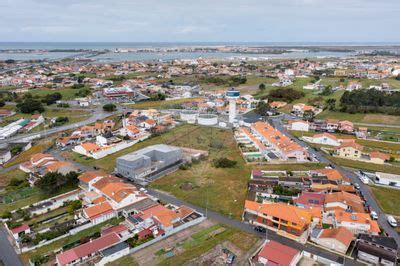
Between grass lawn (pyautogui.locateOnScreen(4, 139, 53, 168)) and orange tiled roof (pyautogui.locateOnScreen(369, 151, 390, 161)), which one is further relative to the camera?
grass lawn (pyautogui.locateOnScreen(4, 139, 53, 168))

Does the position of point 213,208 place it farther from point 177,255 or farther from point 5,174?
point 5,174

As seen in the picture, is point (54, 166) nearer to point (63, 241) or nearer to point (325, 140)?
point (63, 241)

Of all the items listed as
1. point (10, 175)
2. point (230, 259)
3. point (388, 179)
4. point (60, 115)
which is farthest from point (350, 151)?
point (60, 115)

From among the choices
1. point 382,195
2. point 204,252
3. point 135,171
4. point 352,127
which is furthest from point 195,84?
point 204,252

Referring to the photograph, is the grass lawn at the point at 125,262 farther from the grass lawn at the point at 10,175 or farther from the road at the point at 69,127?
the road at the point at 69,127

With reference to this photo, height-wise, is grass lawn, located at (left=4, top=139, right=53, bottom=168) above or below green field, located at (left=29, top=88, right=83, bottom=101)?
below

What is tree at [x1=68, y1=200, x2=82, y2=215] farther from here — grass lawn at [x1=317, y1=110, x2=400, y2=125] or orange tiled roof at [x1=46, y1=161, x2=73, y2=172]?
grass lawn at [x1=317, y1=110, x2=400, y2=125]

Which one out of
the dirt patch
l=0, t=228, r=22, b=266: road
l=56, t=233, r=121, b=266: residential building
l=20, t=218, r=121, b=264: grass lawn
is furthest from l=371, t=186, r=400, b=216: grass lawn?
l=0, t=228, r=22, b=266: road
